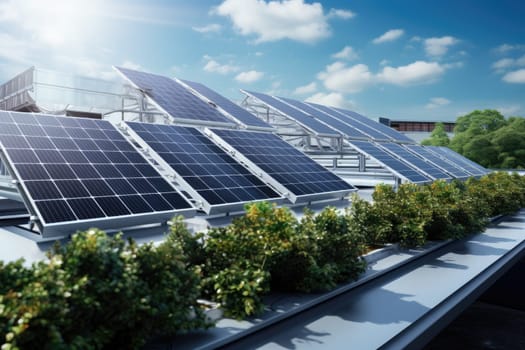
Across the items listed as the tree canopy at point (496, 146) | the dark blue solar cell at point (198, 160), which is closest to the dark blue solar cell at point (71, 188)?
the dark blue solar cell at point (198, 160)

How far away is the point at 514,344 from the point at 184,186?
1384cm

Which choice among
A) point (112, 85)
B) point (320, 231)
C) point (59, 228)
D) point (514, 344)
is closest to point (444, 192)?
point (514, 344)

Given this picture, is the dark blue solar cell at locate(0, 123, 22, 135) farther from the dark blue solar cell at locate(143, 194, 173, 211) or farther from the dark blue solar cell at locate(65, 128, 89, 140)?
the dark blue solar cell at locate(143, 194, 173, 211)

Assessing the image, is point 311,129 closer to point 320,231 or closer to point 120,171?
point 120,171

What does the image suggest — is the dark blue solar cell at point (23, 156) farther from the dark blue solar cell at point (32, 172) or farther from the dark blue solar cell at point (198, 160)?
the dark blue solar cell at point (198, 160)

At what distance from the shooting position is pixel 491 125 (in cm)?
→ 7769

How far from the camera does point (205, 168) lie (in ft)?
47.4

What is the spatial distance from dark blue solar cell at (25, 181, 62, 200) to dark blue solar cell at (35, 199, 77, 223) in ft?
0.66

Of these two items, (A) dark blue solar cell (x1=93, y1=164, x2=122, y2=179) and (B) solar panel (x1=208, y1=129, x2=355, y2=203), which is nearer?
(A) dark blue solar cell (x1=93, y1=164, x2=122, y2=179)

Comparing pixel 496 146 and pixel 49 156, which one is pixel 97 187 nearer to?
pixel 49 156

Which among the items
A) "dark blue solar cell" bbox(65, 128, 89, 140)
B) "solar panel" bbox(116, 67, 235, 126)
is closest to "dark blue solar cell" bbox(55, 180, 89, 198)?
"dark blue solar cell" bbox(65, 128, 89, 140)

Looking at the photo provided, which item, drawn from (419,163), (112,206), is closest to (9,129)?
(112,206)

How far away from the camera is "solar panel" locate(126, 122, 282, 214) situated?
12.9 m

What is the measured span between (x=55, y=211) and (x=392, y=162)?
59.1ft
